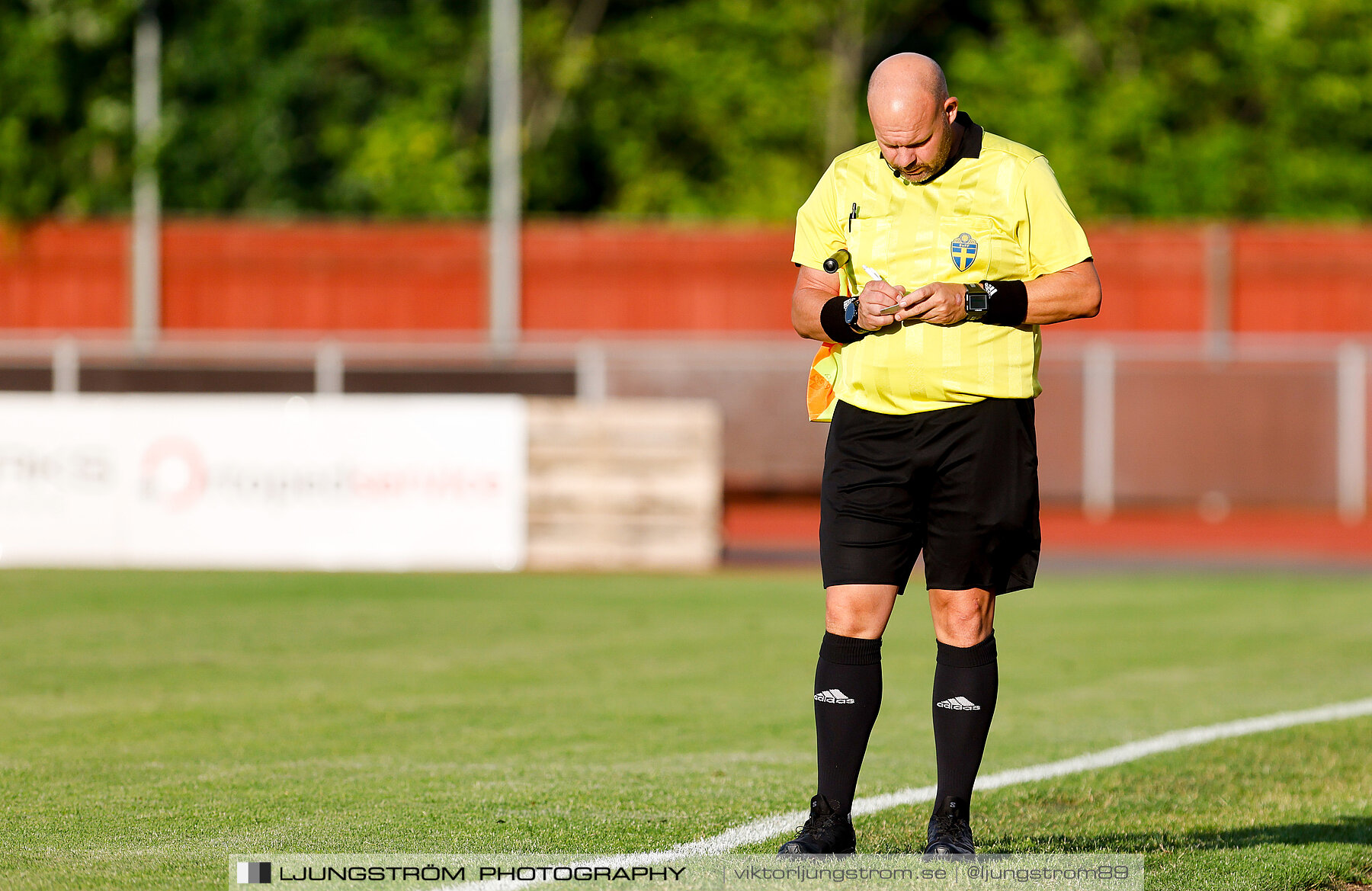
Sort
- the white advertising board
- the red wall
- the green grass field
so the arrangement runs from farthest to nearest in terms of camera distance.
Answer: the red wall < the white advertising board < the green grass field

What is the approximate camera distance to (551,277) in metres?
28.3

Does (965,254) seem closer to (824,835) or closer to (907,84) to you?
(907,84)

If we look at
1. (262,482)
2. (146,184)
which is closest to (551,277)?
(146,184)

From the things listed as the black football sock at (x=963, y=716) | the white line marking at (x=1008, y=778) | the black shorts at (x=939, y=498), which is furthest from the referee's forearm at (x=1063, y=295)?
the white line marking at (x=1008, y=778)

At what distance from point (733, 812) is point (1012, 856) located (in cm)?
93

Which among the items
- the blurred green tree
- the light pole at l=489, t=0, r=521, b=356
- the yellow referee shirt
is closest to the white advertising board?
the yellow referee shirt

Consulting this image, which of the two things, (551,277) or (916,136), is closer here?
(916,136)

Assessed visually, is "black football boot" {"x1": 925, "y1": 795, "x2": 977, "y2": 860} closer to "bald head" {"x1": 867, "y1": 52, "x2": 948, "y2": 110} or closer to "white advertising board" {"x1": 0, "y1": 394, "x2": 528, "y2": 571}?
"bald head" {"x1": 867, "y1": 52, "x2": 948, "y2": 110}

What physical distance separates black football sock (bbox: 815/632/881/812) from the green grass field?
392 mm

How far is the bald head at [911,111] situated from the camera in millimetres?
4453

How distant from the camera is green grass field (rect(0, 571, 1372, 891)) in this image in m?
5.12

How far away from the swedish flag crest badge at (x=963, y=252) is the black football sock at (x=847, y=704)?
96 cm

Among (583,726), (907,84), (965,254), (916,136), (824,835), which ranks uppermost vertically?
(907,84)

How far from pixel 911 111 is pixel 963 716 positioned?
149cm
